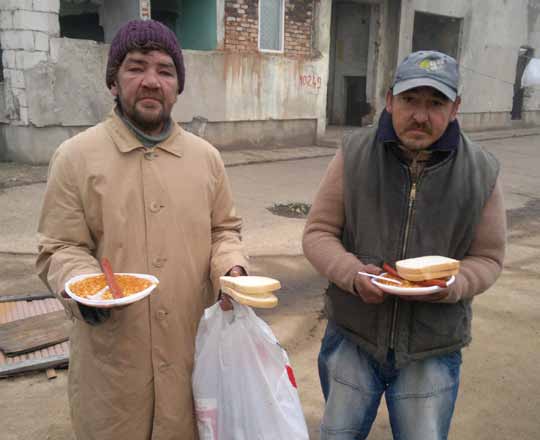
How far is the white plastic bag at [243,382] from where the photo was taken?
1.67m

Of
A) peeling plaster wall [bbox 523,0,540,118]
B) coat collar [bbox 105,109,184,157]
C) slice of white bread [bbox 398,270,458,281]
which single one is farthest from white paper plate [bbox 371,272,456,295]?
peeling plaster wall [bbox 523,0,540,118]

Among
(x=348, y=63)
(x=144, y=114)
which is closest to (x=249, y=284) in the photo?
(x=144, y=114)

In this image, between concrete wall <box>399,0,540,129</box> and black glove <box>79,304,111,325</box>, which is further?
concrete wall <box>399,0,540,129</box>

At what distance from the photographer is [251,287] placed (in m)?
1.57

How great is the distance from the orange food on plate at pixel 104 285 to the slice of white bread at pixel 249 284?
24 centimetres

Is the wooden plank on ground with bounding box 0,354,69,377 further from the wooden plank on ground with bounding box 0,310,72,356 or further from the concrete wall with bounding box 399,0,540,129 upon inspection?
the concrete wall with bounding box 399,0,540,129

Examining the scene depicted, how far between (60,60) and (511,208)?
7455 mm

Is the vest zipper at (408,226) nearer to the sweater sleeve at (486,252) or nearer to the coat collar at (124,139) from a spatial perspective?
the sweater sleeve at (486,252)

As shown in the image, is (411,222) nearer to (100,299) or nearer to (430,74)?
(430,74)

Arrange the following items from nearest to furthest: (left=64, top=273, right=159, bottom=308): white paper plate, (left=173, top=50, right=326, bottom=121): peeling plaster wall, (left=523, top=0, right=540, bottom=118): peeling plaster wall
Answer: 1. (left=64, top=273, right=159, bottom=308): white paper plate
2. (left=173, top=50, right=326, bottom=121): peeling plaster wall
3. (left=523, top=0, right=540, bottom=118): peeling plaster wall

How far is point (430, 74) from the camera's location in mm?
1624

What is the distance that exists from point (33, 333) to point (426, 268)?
280cm

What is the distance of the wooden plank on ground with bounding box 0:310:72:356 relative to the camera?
3238mm

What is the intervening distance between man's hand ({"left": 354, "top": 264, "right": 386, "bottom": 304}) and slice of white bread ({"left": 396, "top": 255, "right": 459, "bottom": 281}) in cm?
8
